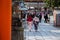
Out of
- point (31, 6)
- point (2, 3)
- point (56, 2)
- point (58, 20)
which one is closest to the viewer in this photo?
point (2, 3)

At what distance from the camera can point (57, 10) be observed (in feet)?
96.6

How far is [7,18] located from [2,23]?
14 centimetres

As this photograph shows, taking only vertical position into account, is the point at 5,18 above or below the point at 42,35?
above

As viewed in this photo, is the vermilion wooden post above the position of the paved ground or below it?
above

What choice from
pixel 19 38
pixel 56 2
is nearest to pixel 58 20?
pixel 56 2

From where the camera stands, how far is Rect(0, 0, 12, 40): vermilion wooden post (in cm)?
409

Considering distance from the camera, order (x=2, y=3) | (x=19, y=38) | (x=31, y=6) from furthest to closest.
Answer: (x=31, y=6) < (x=19, y=38) < (x=2, y=3)

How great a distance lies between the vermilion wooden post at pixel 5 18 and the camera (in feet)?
13.4

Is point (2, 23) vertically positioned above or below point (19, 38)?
above

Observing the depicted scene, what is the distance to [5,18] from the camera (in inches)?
162

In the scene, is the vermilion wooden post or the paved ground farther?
the paved ground

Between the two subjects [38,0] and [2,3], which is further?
[38,0]

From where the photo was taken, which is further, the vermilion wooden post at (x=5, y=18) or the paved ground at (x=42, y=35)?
the paved ground at (x=42, y=35)

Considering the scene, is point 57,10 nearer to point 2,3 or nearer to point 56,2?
point 56,2
